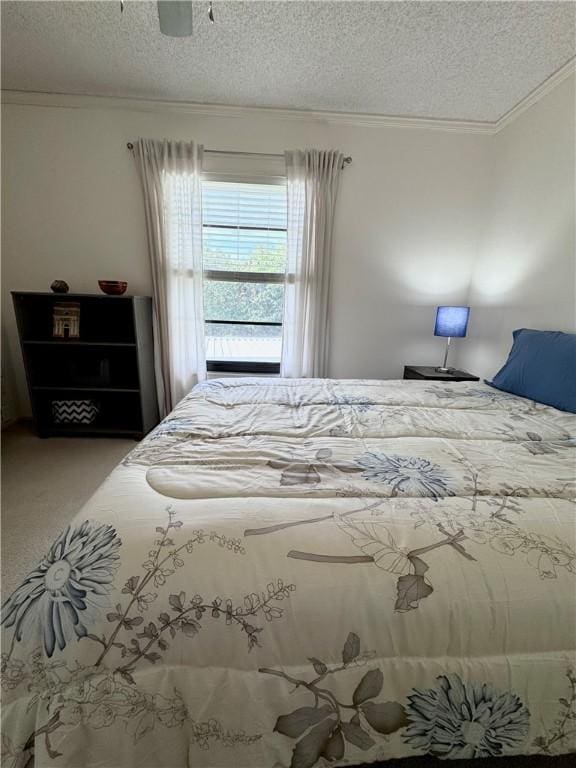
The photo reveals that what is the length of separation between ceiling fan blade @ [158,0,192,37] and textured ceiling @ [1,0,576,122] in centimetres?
61

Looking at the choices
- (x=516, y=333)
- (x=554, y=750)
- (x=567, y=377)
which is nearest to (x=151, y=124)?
(x=516, y=333)

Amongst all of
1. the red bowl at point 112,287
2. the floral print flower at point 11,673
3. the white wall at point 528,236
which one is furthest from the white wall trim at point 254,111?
the floral print flower at point 11,673

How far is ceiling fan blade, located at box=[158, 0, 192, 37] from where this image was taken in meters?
1.11

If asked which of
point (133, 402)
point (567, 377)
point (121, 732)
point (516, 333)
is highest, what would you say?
point (516, 333)

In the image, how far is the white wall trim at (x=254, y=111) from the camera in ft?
7.61

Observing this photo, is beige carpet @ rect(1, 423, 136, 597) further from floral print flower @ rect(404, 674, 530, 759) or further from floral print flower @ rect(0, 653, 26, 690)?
floral print flower @ rect(404, 674, 530, 759)

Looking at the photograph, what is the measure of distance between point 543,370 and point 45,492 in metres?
2.90

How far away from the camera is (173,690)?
0.53 metres

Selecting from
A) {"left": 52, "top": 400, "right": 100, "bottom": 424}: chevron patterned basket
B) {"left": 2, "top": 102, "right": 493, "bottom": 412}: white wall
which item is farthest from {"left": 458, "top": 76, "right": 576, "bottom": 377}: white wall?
{"left": 52, "top": 400, "right": 100, "bottom": 424}: chevron patterned basket

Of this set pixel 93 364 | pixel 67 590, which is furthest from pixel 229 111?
pixel 67 590

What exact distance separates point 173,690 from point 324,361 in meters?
2.44

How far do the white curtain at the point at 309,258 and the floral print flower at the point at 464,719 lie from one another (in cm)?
233

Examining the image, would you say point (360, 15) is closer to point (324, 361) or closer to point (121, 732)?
point (324, 361)

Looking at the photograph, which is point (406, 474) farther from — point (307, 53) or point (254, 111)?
point (254, 111)
